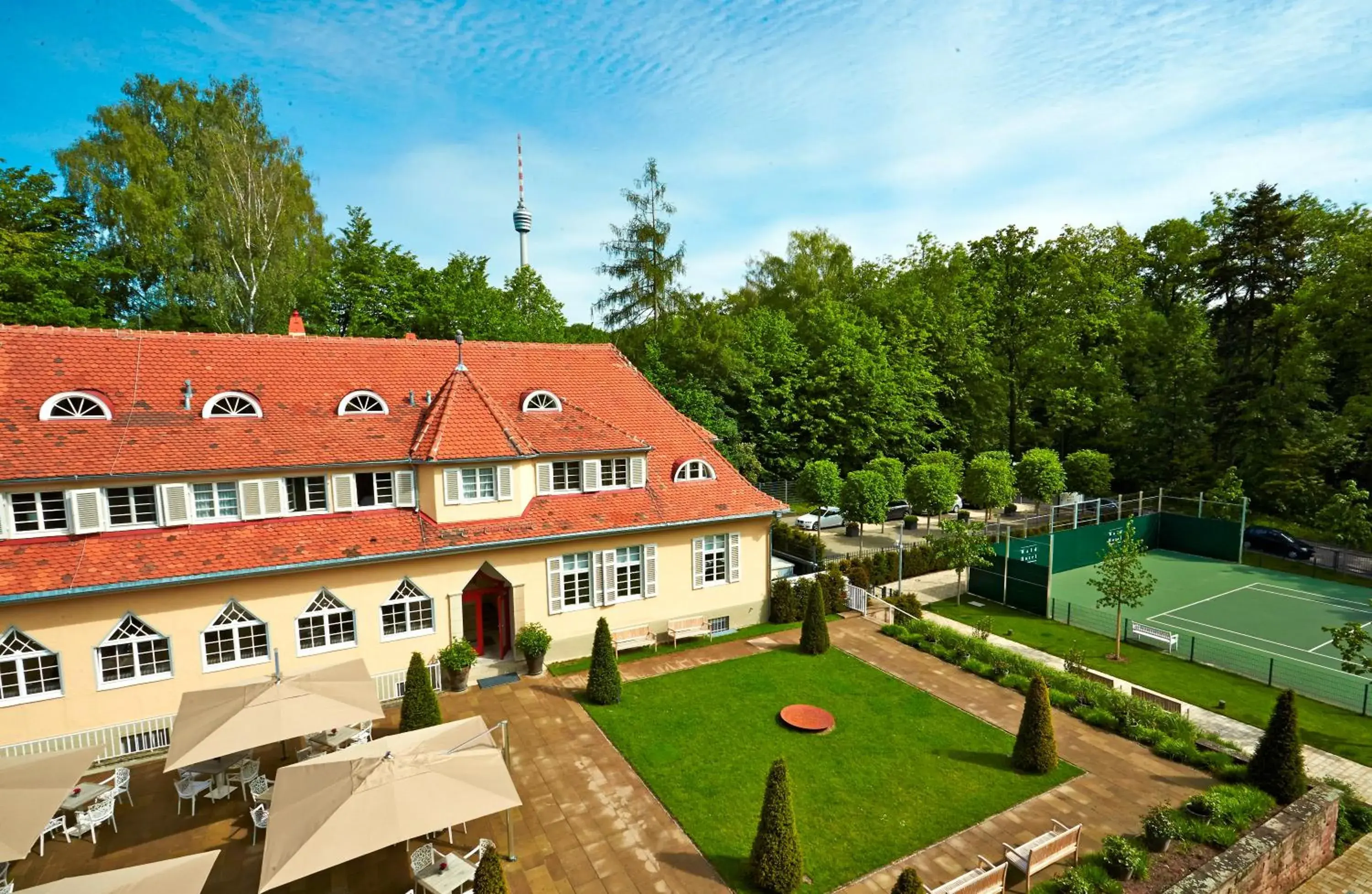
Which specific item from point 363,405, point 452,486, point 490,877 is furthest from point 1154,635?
point 363,405

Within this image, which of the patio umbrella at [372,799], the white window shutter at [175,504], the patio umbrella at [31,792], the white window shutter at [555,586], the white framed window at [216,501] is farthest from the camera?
the white window shutter at [555,586]

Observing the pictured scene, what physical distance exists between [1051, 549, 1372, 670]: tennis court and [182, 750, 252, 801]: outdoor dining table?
2864cm

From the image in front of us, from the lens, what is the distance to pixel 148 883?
910 cm

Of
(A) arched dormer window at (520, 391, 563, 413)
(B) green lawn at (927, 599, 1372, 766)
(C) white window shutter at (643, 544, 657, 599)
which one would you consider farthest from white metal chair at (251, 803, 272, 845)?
(B) green lawn at (927, 599, 1372, 766)

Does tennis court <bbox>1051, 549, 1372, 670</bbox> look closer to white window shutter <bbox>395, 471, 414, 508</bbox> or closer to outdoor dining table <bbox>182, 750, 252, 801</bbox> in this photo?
white window shutter <bbox>395, 471, 414, 508</bbox>

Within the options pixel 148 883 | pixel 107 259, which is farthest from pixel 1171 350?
pixel 107 259

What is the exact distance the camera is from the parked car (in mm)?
36188

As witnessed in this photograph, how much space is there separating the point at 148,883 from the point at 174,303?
1480 inches

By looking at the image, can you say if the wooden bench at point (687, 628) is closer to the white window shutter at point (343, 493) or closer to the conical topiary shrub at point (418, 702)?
the conical topiary shrub at point (418, 702)

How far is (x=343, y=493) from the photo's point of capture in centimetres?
1958

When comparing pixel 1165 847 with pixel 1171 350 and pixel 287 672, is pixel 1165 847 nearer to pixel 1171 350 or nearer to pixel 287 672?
pixel 287 672

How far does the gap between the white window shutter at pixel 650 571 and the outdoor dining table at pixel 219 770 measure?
11.8 m

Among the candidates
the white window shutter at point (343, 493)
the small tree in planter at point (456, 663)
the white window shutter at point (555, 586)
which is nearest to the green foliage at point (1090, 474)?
the white window shutter at point (555, 586)

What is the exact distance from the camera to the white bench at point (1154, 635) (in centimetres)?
2411
